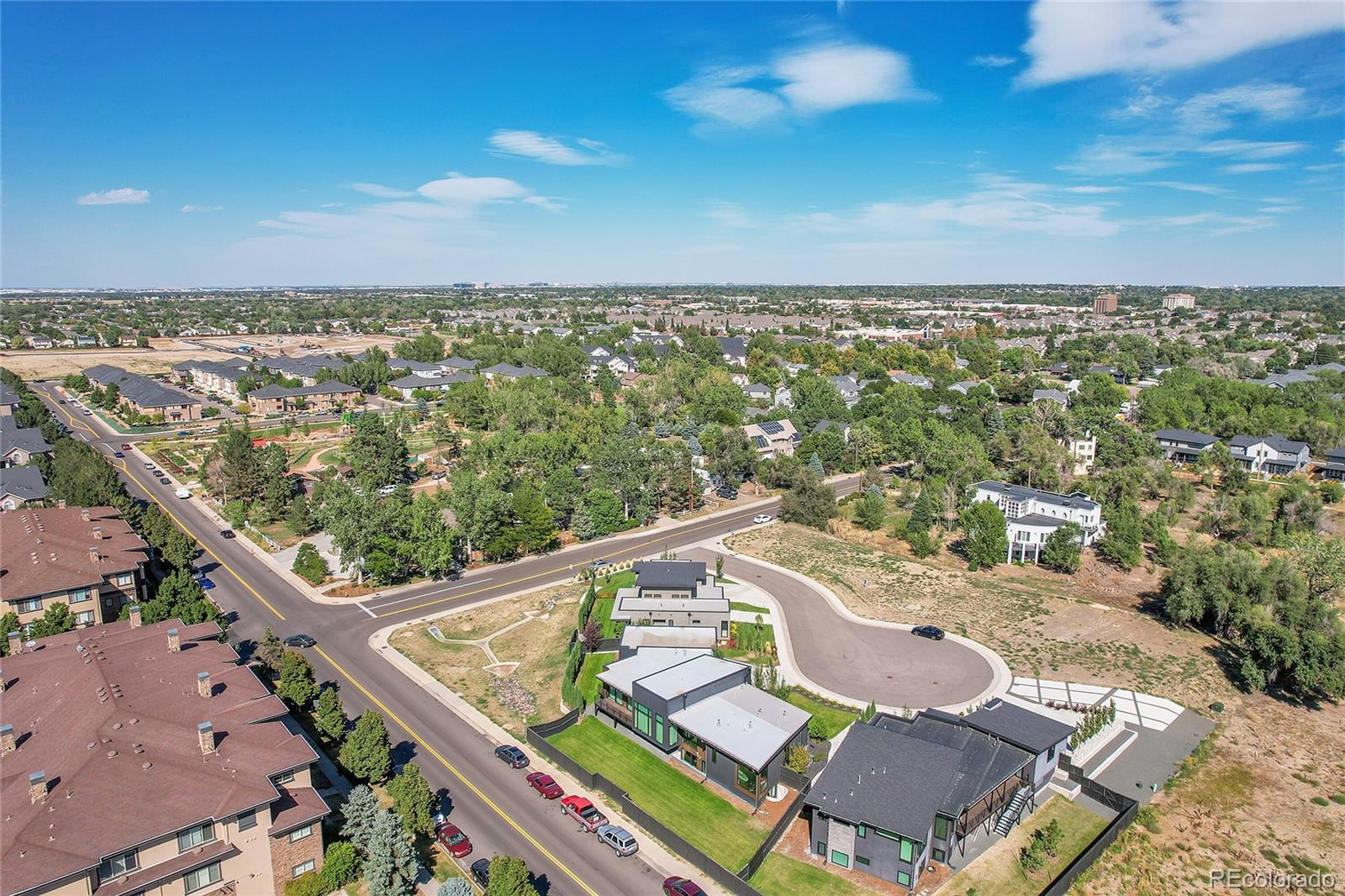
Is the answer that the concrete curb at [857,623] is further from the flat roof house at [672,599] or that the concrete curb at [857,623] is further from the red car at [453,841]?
the red car at [453,841]

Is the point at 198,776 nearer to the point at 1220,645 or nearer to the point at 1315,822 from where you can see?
the point at 1315,822

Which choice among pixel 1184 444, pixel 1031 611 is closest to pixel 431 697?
pixel 1031 611

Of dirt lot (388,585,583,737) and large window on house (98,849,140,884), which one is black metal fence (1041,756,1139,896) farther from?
large window on house (98,849,140,884)

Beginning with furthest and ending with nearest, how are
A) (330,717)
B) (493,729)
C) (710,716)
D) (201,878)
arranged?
1. (493,729)
2. (710,716)
3. (330,717)
4. (201,878)

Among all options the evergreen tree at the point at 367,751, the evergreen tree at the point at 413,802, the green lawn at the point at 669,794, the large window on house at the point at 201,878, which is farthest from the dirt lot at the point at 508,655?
the large window on house at the point at 201,878

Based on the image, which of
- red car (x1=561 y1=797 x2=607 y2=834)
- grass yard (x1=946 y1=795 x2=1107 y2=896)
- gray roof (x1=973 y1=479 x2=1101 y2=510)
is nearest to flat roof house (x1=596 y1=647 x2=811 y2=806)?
red car (x1=561 y1=797 x2=607 y2=834)

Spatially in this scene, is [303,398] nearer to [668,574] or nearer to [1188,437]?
[668,574]
